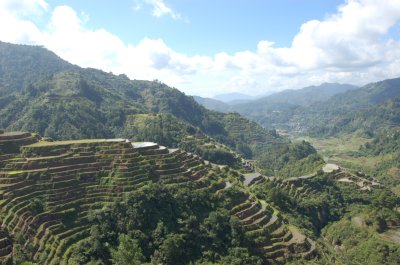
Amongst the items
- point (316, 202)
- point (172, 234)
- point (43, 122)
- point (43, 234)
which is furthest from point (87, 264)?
point (43, 122)

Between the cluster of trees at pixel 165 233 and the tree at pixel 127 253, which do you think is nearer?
the tree at pixel 127 253

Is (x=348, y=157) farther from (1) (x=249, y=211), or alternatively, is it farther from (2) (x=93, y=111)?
(1) (x=249, y=211)

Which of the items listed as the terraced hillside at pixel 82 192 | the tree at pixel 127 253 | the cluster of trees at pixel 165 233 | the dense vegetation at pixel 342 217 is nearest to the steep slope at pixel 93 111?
the dense vegetation at pixel 342 217

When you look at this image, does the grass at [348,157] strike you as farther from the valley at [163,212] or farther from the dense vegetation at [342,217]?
the dense vegetation at [342,217]

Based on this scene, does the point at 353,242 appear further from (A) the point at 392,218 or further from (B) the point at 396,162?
(B) the point at 396,162

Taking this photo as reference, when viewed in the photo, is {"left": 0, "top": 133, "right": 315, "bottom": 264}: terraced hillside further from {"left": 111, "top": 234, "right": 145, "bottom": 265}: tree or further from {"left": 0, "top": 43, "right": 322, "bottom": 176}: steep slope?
{"left": 0, "top": 43, "right": 322, "bottom": 176}: steep slope
